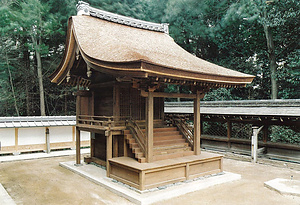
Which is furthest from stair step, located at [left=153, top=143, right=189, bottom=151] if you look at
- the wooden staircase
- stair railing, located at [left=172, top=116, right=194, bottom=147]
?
stair railing, located at [left=172, top=116, right=194, bottom=147]

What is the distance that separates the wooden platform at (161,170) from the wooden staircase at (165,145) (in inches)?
8.6

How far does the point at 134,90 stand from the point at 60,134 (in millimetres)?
6759

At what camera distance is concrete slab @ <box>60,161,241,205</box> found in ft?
18.9

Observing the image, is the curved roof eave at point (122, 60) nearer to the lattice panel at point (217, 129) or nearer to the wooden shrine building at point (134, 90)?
the wooden shrine building at point (134, 90)

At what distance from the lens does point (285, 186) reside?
6.64 m

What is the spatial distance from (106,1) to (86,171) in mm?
15175

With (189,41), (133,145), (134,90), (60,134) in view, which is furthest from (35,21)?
(133,145)

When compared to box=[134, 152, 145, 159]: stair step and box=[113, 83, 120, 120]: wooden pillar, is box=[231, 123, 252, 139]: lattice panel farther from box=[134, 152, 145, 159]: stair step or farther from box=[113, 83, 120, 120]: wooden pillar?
box=[134, 152, 145, 159]: stair step

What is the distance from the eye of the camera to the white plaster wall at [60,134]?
42.7 ft

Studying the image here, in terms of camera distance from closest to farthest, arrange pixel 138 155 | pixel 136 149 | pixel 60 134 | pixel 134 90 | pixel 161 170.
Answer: pixel 161 170
pixel 138 155
pixel 136 149
pixel 134 90
pixel 60 134

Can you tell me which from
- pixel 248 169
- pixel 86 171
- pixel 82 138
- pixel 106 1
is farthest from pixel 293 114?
pixel 106 1

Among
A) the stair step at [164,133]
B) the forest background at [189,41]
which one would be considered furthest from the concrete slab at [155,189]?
the forest background at [189,41]

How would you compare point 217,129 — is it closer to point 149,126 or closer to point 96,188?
point 149,126

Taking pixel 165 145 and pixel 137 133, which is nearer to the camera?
pixel 137 133
